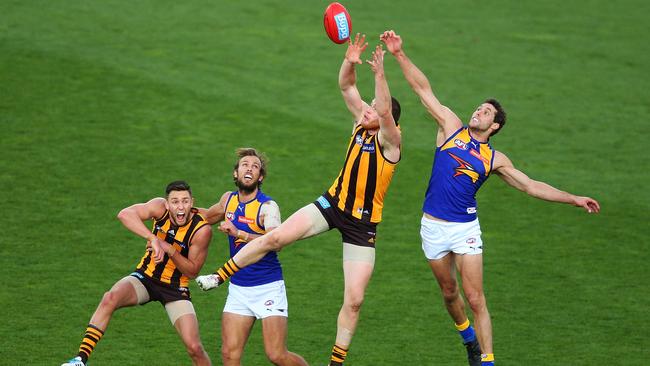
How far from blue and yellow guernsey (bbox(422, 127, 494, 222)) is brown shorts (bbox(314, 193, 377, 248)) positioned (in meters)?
0.95

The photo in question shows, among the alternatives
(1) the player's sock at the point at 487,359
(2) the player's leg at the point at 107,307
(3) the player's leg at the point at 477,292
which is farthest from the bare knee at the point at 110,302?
(1) the player's sock at the point at 487,359

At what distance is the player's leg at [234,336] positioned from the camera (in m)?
10.8

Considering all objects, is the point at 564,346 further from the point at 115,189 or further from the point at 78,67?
the point at 78,67

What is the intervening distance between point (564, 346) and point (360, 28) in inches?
513

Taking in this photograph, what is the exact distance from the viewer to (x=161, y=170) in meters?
18.2

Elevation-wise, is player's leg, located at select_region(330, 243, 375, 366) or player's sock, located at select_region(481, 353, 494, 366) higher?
player's leg, located at select_region(330, 243, 375, 366)

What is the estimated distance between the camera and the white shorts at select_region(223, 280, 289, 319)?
10.9 meters

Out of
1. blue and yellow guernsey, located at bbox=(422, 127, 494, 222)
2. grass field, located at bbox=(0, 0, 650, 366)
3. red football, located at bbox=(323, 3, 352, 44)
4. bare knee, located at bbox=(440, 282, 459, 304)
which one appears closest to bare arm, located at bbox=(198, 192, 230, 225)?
grass field, located at bbox=(0, 0, 650, 366)

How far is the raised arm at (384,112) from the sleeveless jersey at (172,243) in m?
2.17

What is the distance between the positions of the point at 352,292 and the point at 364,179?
1.21 metres

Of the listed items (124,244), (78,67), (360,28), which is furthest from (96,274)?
(360,28)

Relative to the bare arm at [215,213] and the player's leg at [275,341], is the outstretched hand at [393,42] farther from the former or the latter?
the player's leg at [275,341]

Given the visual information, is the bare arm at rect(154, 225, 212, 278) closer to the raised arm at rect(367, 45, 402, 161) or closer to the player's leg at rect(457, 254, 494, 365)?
the raised arm at rect(367, 45, 402, 161)

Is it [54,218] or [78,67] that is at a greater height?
[78,67]
